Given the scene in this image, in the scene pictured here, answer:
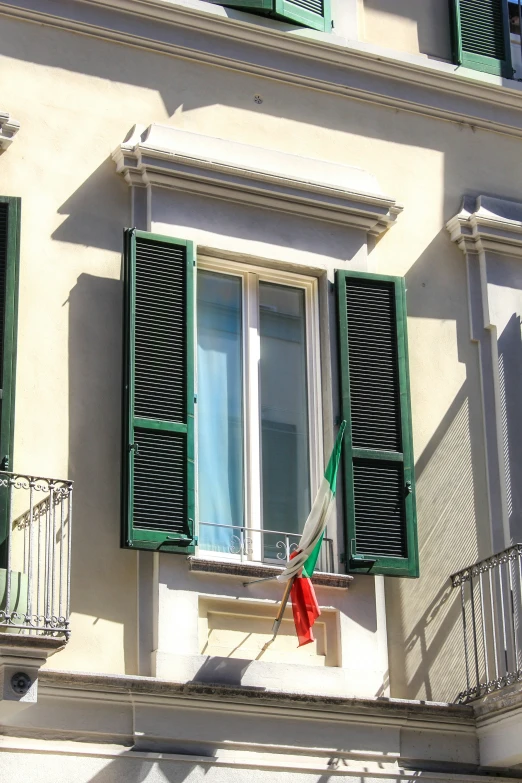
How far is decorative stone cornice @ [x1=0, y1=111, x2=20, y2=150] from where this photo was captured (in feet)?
35.3

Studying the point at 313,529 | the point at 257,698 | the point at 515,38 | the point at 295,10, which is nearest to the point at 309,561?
the point at 313,529

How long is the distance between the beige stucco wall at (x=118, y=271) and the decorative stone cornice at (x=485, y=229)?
112mm

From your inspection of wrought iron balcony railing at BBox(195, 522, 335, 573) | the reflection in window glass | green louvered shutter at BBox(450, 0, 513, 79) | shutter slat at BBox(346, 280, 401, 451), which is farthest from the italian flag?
the reflection in window glass

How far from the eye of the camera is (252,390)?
37.0 feet

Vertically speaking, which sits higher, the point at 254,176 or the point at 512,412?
the point at 254,176

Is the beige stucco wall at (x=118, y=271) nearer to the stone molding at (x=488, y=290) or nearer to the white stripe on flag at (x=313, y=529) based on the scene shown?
the stone molding at (x=488, y=290)

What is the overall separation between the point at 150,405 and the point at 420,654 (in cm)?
234

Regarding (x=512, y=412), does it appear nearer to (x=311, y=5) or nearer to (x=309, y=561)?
(x=309, y=561)

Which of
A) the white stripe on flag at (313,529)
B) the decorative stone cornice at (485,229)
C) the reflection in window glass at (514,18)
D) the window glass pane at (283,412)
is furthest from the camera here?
the reflection in window glass at (514,18)

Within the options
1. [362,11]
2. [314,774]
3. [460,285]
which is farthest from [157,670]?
[362,11]

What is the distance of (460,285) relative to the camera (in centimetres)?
1220

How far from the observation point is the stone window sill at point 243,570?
34.3 ft


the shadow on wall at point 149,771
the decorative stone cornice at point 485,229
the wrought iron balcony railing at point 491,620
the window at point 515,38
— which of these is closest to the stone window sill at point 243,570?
the wrought iron balcony railing at point 491,620

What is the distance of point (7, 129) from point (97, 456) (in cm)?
209
